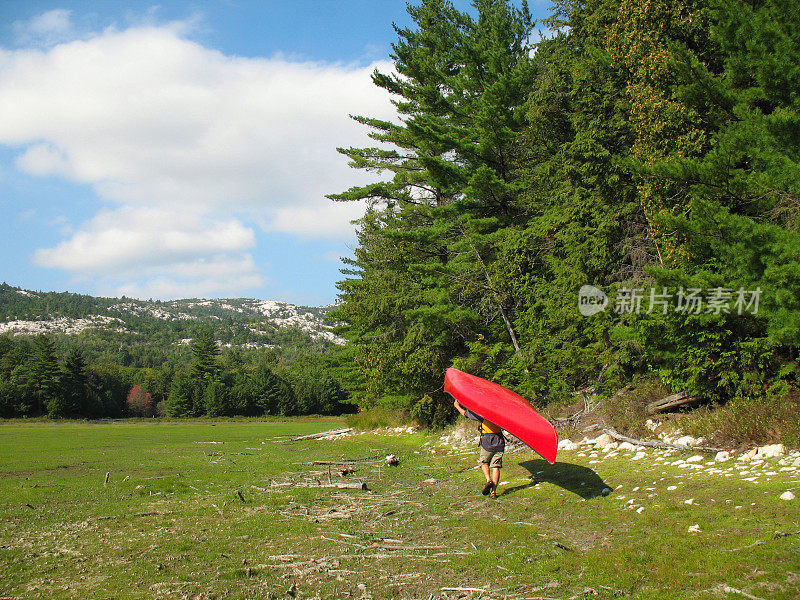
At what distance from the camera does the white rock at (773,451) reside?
8125mm

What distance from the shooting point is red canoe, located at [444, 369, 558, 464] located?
841 centimetres

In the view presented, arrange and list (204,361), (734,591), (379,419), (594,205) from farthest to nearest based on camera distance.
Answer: (204,361)
(379,419)
(594,205)
(734,591)

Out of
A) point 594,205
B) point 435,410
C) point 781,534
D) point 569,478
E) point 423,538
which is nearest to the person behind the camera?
point 781,534

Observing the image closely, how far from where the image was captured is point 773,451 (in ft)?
26.8

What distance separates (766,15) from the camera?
35.1ft

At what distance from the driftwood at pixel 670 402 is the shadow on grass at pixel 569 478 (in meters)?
2.98

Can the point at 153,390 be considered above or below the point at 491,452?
below

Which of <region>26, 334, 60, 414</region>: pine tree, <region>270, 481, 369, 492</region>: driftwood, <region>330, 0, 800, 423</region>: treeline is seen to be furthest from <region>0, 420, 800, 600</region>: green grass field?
<region>26, 334, 60, 414</region>: pine tree

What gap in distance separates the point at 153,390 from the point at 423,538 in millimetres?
125696

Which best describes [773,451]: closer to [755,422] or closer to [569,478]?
[755,422]

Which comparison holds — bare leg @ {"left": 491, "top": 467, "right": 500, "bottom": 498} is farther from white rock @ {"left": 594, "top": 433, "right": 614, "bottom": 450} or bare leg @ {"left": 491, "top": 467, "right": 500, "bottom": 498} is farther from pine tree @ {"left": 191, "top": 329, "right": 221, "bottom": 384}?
pine tree @ {"left": 191, "top": 329, "right": 221, "bottom": 384}

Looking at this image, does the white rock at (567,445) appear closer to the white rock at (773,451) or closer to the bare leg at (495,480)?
the bare leg at (495,480)

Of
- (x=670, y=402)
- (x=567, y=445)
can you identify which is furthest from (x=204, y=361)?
(x=670, y=402)

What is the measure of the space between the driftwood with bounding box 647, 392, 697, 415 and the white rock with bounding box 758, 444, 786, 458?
3.49 meters
